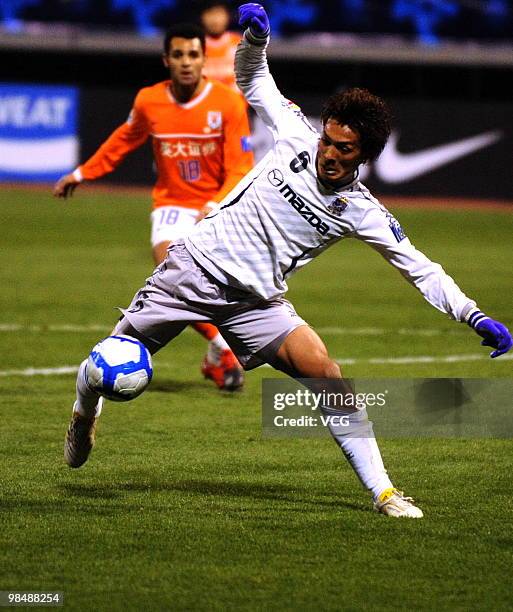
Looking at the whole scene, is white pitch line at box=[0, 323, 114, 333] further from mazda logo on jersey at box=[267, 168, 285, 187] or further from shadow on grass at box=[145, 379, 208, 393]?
mazda logo on jersey at box=[267, 168, 285, 187]

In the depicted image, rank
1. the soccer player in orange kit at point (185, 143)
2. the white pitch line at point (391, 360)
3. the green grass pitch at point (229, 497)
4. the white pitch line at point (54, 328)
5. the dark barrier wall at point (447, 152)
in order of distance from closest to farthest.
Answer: the green grass pitch at point (229, 497) → the soccer player in orange kit at point (185, 143) → the white pitch line at point (391, 360) → the white pitch line at point (54, 328) → the dark barrier wall at point (447, 152)

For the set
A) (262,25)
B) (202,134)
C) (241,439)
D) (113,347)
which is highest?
(262,25)

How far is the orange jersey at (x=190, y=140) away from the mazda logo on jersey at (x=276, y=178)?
3266mm

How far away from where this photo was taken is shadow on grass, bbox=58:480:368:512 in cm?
564

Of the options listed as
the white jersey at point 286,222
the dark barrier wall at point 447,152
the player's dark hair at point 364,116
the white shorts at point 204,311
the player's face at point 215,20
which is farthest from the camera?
the dark barrier wall at point 447,152

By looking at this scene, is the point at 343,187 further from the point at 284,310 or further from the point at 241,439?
the point at 241,439

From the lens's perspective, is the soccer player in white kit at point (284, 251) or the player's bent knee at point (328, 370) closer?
the soccer player in white kit at point (284, 251)

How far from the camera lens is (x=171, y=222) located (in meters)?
8.77

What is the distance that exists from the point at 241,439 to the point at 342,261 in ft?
31.9

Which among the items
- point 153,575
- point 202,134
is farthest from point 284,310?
point 202,134

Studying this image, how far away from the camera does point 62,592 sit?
A: 4.25 metres

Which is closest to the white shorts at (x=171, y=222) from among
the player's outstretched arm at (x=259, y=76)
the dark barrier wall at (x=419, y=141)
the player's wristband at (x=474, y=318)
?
the player's outstretched arm at (x=259, y=76)

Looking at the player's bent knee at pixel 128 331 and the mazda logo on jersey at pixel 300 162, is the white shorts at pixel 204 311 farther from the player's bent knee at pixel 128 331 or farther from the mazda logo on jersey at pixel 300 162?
the mazda logo on jersey at pixel 300 162

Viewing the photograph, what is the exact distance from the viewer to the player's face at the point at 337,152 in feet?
17.1
